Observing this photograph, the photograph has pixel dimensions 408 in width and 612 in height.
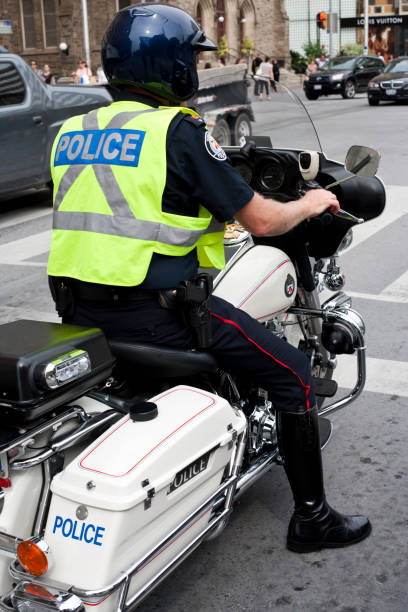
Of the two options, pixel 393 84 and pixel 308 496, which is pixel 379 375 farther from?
pixel 393 84

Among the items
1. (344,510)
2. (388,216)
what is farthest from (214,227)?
(388,216)

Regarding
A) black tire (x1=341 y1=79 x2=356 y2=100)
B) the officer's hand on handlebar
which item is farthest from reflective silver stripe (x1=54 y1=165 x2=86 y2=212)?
black tire (x1=341 y1=79 x2=356 y2=100)

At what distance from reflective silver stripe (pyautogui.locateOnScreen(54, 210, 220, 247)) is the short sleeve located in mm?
106

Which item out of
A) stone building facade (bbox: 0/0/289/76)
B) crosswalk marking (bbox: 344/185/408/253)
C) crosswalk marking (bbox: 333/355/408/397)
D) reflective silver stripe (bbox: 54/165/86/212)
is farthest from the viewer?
stone building facade (bbox: 0/0/289/76)

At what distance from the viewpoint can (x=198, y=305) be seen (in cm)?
263

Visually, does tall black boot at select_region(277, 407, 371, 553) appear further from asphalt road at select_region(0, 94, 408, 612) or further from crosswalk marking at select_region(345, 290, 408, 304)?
crosswalk marking at select_region(345, 290, 408, 304)

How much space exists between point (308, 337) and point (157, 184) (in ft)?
4.44

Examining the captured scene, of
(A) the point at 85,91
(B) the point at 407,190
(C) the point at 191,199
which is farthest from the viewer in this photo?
(A) the point at 85,91

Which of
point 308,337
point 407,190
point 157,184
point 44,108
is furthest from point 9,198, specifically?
point 157,184

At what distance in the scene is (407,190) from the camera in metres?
10.5

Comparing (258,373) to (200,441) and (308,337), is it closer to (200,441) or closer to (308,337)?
(200,441)

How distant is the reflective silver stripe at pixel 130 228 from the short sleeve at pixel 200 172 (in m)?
0.11

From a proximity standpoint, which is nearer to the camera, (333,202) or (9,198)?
(333,202)

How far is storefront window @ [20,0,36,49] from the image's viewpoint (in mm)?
44438
